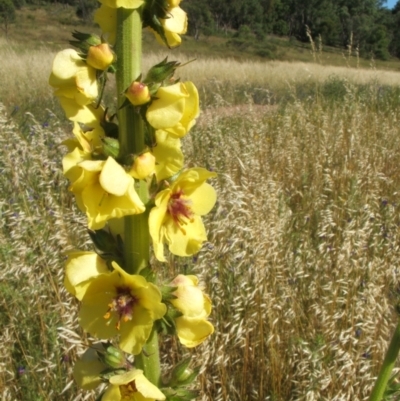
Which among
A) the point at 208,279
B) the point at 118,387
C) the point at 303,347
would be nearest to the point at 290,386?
the point at 303,347

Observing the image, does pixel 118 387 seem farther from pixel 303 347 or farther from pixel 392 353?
pixel 303 347

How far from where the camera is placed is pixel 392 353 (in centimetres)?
169

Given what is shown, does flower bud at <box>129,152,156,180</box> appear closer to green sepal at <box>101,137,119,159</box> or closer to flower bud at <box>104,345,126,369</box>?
green sepal at <box>101,137,119,159</box>

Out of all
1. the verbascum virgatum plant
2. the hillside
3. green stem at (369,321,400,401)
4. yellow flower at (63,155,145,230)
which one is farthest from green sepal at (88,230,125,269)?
the hillside

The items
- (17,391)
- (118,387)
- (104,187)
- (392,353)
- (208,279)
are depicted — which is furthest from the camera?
(208,279)

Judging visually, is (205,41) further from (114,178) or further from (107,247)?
(114,178)

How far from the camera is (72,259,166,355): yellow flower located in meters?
1.30

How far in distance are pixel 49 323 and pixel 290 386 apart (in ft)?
4.69

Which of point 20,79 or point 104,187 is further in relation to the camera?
point 20,79

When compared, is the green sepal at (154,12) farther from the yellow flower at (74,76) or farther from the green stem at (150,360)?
the green stem at (150,360)

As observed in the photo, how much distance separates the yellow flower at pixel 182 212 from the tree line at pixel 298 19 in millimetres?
45242

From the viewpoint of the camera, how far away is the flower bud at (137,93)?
121 centimetres

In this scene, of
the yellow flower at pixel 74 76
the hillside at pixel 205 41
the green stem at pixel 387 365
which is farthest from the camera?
the hillside at pixel 205 41

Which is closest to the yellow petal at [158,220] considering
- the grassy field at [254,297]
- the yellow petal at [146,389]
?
the yellow petal at [146,389]
